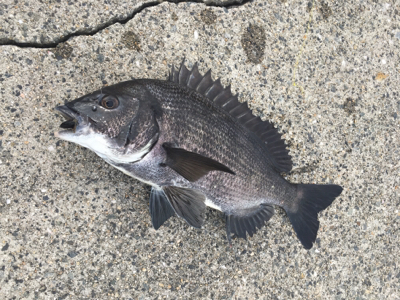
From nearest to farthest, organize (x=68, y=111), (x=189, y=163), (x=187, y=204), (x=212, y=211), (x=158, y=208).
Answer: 1. (x=68, y=111)
2. (x=189, y=163)
3. (x=187, y=204)
4. (x=158, y=208)
5. (x=212, y=211)

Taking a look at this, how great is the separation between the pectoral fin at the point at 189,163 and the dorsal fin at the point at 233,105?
504 mm

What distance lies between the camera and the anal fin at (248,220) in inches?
99.9

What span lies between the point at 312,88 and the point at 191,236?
174 cm

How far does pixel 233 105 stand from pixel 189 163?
62 centimetres

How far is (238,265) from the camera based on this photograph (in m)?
2.71

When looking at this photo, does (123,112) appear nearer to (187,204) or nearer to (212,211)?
(187,204)

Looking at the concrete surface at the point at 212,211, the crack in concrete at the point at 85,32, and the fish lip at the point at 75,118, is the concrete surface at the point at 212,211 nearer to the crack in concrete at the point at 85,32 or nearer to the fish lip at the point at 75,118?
the crack in concrete at the point at 85,32

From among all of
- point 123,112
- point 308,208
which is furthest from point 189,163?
point 308,208

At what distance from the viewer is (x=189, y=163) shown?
→ 2.06 metres

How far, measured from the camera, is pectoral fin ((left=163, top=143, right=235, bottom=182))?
6.69 ft

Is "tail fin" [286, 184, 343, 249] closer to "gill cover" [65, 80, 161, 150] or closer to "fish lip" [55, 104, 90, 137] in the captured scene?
"gill cover" [65, 80, 161, 150]

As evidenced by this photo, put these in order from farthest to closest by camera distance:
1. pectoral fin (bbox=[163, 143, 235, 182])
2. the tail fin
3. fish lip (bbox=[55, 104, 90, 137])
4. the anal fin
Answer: the tail fin, the anal fin, pectoral fin (bbox=[163, 143, 235, 182]), fish lip (bbox=[55, 104, 90, 137])

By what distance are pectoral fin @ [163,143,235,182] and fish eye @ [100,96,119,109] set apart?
0.39 metres

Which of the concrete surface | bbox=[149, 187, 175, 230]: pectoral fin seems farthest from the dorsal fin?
bbox=[149, 187, 175, 230]: pectoral fin
